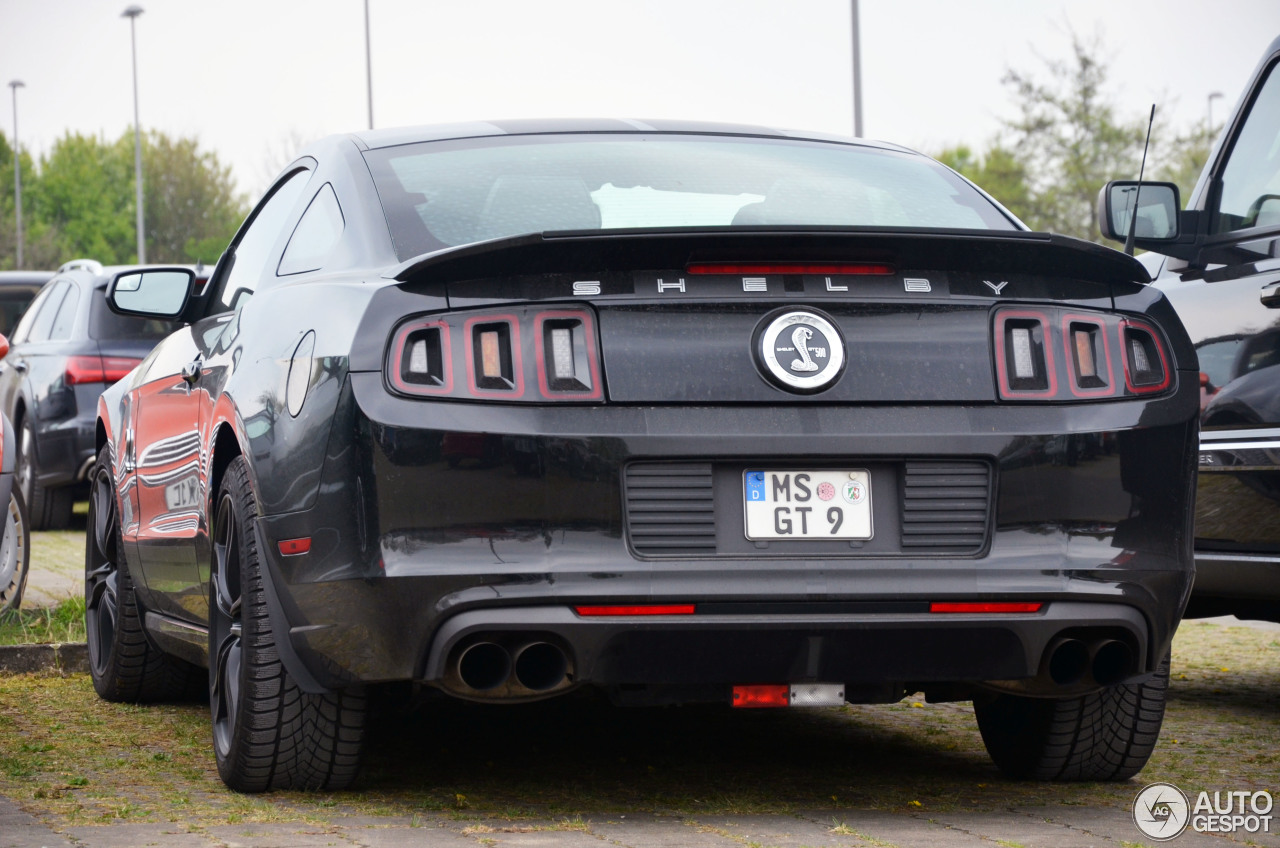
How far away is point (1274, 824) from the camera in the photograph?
3889mm

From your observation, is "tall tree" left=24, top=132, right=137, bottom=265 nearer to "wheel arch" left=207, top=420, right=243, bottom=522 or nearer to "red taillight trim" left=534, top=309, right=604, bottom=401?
"wheel arch" left=207, top=420, right=243, bottom=522

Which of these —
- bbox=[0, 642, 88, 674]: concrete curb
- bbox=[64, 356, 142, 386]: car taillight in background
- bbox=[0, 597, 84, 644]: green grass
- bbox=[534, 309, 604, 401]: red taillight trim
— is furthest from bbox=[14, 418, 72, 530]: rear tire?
bbox=[534, 309, 604, 401]: red taillight trim

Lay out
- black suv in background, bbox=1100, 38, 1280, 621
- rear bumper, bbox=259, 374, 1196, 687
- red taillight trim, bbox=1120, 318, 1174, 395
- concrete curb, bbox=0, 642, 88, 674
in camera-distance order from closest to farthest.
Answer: rear bumper, bbox=259, 374, 1196, 687, red taillight trim, bbox=1120, 318, 1174, 395, black suv in background, bbox=1100, 38, 1280, 621, concrete curb, bbox=0, 642, 88, 674

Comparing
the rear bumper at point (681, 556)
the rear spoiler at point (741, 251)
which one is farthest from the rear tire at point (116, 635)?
the rear spoiler at point (741, 251)

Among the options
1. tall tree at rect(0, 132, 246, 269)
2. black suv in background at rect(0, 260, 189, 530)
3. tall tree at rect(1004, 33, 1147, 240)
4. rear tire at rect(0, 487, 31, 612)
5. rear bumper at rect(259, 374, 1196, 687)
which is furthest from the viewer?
tall tree at rect(0, 132, 246, 269)

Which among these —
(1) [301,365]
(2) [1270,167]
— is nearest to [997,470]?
(1) [301,365]

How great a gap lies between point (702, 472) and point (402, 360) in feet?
2.10

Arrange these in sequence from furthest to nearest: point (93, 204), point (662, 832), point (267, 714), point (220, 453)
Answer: point (93, 204), point (220, 453), point (267, 714), point (662, 832)

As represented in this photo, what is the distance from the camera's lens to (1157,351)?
390 cm

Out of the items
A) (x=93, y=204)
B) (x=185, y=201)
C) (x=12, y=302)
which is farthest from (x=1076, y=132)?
(x=93, y=204)

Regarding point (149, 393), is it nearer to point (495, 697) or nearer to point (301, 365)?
point (301, 365)

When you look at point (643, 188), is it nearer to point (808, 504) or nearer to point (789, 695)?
point (808, 504)

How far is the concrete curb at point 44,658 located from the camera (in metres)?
6.46

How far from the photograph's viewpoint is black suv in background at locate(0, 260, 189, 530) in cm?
1284
